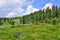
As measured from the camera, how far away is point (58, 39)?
92812 millimetres

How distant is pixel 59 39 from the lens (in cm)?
9294

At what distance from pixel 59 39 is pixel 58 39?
1.82 feet
